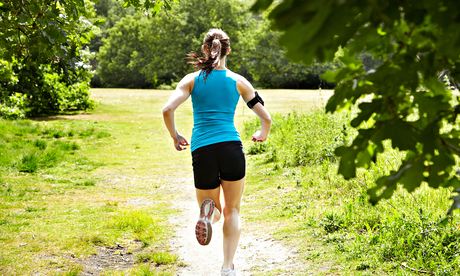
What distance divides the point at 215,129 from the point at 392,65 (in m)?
2.96

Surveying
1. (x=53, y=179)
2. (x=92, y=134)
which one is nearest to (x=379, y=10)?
(x=53, y=179)

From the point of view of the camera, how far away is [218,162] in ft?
15.1

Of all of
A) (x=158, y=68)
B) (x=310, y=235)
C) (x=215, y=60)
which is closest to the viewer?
(x=215, y=60)

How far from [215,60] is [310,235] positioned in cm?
235

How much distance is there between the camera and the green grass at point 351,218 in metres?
4.69

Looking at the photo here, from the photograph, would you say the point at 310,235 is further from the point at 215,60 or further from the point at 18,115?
the point at 18,115

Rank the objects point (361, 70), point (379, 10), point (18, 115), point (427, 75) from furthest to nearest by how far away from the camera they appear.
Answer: point (18, 115)
point (361, 70)
point (427, 75)
point (379, 10)

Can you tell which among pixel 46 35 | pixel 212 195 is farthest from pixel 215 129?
pixel 46 35

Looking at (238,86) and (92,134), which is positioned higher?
(238,86)

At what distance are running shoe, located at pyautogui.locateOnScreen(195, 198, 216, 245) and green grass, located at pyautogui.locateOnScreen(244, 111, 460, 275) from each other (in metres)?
1.09

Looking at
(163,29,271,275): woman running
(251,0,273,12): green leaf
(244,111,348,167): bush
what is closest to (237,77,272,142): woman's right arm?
(163,29,271,275): woman running

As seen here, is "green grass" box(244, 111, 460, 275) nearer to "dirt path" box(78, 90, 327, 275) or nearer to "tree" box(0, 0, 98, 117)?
"dirt path" box(78, 90, 327, 275)

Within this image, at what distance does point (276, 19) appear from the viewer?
1306 millimetres

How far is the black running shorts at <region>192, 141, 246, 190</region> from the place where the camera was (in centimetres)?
457
